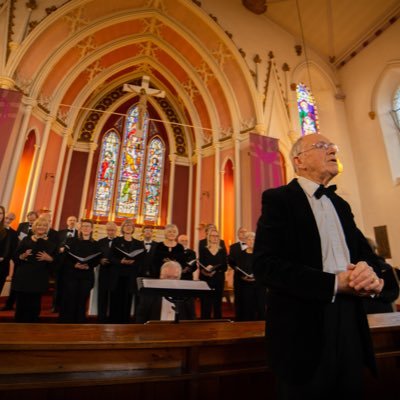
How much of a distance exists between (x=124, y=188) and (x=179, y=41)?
17.2 ft

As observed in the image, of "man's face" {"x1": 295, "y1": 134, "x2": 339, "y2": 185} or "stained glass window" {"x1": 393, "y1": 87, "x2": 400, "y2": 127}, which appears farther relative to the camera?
"stained glass window" {"x1": 393, "y1": 87, "x2": 400, "y2": 127}

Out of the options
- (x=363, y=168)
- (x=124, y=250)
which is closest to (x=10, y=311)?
(x=124, y=250)

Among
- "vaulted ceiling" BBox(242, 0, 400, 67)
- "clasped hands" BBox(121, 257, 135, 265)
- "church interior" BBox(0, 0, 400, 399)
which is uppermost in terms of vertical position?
"vaulted ceiling" BBox(242, 0, 400, 67)

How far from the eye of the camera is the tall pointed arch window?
1011 cm

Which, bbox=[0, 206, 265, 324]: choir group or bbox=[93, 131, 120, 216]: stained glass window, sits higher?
bbox=[93, 131, 120, 216]: stained glass window

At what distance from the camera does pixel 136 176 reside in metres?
10.6

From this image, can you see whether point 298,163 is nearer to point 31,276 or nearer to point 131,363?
point 131,363

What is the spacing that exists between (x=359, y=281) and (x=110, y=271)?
142 inches

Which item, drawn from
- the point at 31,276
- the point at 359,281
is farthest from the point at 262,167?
the point at 359,281

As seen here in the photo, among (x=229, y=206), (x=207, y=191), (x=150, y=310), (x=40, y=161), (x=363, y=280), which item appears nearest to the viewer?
(x=363, y=280)

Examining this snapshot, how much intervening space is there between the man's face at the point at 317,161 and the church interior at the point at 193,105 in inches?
246

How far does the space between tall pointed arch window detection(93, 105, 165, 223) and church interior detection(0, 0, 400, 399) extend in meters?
0.04

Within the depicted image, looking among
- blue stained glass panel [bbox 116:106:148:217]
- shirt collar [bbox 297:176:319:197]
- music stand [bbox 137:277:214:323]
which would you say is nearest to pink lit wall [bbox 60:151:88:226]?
blue stained glass panel [bbox 116:106:148:217]

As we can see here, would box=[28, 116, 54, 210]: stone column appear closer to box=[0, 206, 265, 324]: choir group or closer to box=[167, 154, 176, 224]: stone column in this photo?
box=[0, 206, 265, 324]: choir group
